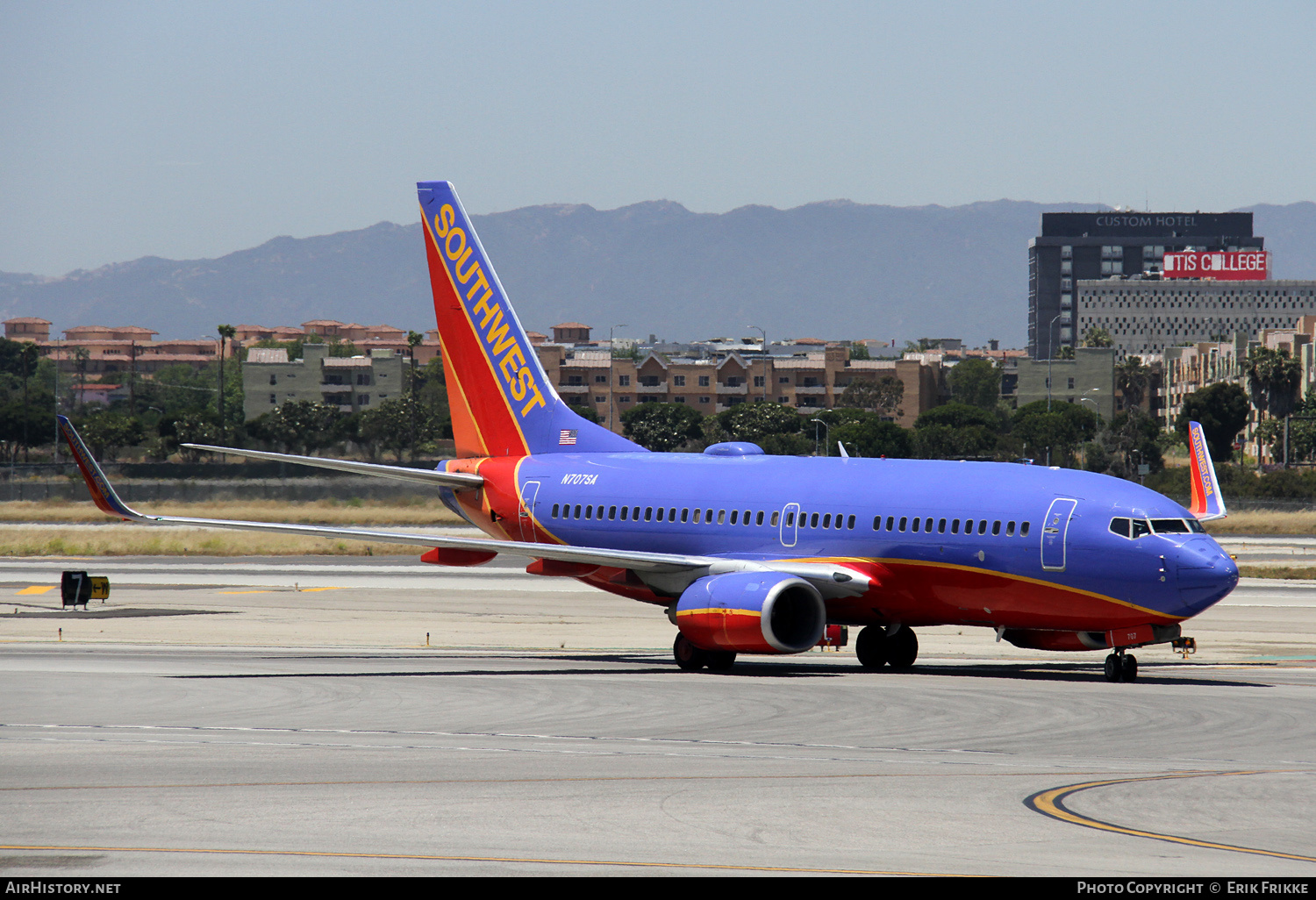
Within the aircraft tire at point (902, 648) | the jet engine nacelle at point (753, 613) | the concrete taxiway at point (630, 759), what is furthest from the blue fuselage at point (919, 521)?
the concrete taxiway at point (630, 759)

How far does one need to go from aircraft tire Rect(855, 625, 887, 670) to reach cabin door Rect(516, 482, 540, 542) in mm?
9591

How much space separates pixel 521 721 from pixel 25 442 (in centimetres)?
14696

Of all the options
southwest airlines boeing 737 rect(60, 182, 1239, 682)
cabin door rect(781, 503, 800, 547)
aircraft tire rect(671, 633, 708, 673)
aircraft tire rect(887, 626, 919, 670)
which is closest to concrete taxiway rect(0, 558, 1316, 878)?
aircraft tire rect(671, 633, 708, 673)

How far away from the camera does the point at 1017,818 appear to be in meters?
16.9

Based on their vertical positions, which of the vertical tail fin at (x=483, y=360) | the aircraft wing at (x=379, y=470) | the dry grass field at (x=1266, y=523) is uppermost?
the vertical tail fin at (x=483, y=360)

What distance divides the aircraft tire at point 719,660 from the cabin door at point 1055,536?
22.4ft

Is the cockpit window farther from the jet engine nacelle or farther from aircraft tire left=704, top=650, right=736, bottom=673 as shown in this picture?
aircraft tire left=704, top=650, right=736, bottom=673

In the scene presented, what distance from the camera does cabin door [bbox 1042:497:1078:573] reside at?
103 ft

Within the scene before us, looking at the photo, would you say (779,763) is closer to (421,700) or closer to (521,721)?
(521,721)

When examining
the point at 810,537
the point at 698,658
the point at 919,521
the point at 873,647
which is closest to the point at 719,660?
the point at 698,658

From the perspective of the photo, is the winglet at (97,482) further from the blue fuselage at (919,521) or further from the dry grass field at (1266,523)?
the dry grass field at (1266,523)

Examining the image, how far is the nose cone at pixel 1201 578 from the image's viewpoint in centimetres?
3028

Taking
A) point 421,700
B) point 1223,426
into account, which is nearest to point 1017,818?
point 421,700

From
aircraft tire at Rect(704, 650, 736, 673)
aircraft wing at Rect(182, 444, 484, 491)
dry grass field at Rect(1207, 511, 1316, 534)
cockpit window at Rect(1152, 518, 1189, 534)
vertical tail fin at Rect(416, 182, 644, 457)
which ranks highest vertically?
vertical tail fin at Rect(416, 182, 644, 457)
